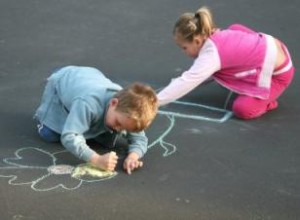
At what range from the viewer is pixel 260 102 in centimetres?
298

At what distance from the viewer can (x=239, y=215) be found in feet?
7.01

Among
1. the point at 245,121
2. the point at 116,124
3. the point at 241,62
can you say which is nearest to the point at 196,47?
the point at 241,62

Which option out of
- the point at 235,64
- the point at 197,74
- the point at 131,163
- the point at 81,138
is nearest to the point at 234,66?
the point at 235,64

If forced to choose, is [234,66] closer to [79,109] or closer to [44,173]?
[79,109]

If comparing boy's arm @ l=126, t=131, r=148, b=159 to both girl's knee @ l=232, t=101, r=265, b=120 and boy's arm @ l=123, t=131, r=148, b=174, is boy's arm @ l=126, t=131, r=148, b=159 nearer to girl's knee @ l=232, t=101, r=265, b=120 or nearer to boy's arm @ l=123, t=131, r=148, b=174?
boy's arm @ l=123, t=131, r=148, b=174

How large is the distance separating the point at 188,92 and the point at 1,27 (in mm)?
1725

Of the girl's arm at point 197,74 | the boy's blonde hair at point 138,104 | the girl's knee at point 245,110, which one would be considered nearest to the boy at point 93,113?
the boy's blonde hair at point 138,104

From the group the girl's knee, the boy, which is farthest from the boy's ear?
the girl's knee

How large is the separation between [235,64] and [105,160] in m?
0.96

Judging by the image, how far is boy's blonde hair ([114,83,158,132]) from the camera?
7.33 ft

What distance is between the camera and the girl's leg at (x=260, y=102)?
2.93m

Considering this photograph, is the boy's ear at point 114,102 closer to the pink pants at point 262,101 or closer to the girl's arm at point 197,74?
the girl's arm at point 197,74

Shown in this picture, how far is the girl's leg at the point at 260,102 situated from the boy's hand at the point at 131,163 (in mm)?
718

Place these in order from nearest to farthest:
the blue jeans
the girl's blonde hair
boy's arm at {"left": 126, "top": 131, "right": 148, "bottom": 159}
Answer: boy's arm at {"left": 126, "top": 131, "right": 148, "bottom": 159}
the blue jeans
the girl's blonde hair
